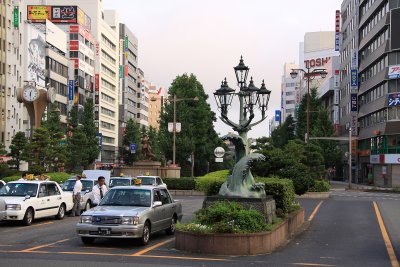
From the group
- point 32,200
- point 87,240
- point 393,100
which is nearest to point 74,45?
point 393,100

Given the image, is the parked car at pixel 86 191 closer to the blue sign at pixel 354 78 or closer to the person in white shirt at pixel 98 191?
the person in white shirt at pixel 98 191

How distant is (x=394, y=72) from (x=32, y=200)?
181 feet

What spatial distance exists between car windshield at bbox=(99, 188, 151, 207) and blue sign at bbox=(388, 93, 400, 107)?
5647cm

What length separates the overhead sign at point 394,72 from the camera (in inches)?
2628

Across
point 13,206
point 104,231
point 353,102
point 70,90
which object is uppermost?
point 70,90

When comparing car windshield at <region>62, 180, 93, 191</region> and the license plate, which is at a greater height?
car windshield at <region>62, 180, 93, 191</region>

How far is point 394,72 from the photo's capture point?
6706 cm

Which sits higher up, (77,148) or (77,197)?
(77,148)

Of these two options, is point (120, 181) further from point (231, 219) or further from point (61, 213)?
point (231, 219)

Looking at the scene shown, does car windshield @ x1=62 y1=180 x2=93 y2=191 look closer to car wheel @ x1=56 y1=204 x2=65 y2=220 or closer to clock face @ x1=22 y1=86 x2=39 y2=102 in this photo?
car wheel @ x1=56 y1=204 x2=65 y2=220

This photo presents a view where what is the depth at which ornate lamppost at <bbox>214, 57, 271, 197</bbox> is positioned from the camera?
1620 centimetres

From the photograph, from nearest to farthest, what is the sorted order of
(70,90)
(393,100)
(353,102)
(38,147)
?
(38,147) → (393,100) → (353,102) → (70,90)

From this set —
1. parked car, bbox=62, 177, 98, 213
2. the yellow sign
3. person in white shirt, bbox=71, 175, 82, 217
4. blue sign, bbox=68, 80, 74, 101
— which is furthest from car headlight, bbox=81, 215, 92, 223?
blue sign, bbox=68, 80, 74, 101

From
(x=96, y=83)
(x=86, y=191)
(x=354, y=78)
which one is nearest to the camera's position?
(x=86, y=191)
